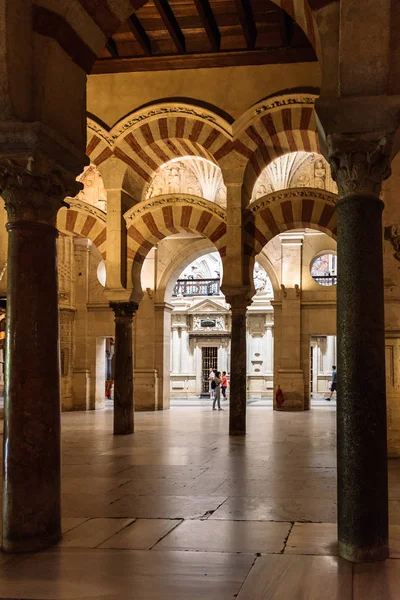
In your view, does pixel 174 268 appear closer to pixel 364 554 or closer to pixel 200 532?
pixel 200 532

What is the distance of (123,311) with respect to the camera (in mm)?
10883

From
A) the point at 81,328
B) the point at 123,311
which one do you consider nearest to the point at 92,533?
the point at 123,311

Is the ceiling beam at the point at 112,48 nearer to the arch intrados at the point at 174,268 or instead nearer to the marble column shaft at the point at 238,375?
the marble column shaft at the point at 238,375

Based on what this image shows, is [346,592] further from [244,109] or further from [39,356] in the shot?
[244,109]

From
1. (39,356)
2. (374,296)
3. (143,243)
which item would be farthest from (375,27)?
(143,243)

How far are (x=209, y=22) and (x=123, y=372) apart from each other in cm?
524

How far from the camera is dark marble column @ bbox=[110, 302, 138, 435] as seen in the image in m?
10.6

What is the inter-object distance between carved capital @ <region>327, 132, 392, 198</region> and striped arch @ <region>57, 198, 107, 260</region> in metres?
7.69

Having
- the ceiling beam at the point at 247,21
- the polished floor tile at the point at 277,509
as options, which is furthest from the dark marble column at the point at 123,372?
the polished floor tile at the point at 277,509

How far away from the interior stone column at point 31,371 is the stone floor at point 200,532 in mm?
220

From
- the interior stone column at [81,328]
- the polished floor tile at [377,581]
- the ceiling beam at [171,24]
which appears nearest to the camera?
the polished floor tile at [377,581]

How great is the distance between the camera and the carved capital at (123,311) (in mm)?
10836

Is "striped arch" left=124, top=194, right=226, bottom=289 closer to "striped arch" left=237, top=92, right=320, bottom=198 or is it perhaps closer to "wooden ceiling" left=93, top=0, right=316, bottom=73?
"striped arch" left=237, top=92, right=320, bottom=198

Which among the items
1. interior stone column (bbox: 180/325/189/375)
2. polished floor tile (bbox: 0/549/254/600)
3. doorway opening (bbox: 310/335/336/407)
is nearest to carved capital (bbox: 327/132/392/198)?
polished floor tile (bbox: 0/549/254/600)
